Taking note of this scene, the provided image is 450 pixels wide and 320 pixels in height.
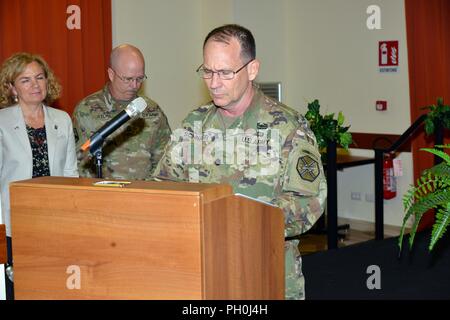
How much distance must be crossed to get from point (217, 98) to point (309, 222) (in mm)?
516

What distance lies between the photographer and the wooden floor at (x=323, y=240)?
20.9ft

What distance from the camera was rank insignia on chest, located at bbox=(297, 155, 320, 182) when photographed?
2.23 metres

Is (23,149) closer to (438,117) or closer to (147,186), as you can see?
(147,186)

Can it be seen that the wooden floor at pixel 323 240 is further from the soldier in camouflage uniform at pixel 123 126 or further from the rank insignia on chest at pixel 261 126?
the rank insignia on chest at pixel 261 126

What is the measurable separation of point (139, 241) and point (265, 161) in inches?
30.1

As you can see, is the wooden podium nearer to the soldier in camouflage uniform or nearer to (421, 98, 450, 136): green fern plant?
the soldier in camouflage uniform

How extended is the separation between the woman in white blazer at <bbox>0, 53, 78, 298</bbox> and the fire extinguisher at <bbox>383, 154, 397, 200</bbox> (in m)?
4.07

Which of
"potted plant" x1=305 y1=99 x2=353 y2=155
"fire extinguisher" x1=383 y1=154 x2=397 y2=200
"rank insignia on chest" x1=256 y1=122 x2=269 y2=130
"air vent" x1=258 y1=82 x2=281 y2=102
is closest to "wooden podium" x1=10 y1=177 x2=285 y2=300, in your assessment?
"rank insignia on chest" x1=256 y1=122 x2=269 y2=130

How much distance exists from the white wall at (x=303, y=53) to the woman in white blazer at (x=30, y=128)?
3.07 meters

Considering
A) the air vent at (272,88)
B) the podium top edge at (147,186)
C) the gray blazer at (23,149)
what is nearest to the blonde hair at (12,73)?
the gray blazer at (23,149)

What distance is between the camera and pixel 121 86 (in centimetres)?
418

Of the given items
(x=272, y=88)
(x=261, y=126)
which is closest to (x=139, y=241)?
(x=261, y=126)

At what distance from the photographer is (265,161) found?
7.73 ft
